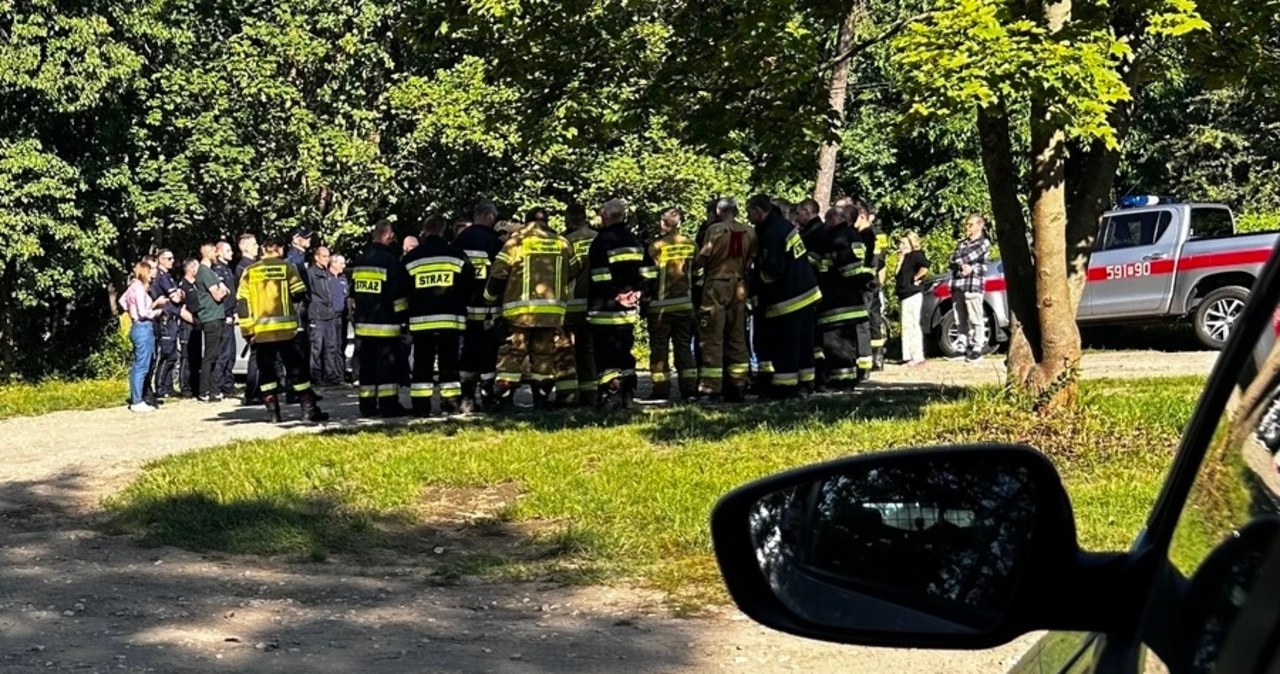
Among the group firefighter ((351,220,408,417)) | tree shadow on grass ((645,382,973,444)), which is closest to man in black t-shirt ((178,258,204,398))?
firefighter ((351,220,408,417))

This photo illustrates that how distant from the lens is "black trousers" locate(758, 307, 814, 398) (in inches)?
563

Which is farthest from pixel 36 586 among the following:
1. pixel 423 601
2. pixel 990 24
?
pixel 990 24

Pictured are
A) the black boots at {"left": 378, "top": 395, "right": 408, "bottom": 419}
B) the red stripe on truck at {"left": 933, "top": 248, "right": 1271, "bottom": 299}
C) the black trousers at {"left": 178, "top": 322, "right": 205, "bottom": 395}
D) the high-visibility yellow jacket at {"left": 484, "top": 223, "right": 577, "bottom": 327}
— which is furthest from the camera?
the black trousers at {"left": 178, "top": 322, "right": 205, "bottom": 395}

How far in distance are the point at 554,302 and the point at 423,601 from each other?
22.1 feet

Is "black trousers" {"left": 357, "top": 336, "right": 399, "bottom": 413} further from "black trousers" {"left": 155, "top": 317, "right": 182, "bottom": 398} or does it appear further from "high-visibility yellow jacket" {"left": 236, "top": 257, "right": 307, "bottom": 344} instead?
"black trousers" {"left": 155, "top": 317, "right": 182, "bottom": 398}

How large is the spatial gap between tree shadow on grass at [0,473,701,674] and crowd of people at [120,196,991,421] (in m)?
4.62

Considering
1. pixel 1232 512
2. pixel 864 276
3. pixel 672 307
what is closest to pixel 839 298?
pixel 864 276

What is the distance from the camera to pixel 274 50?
26031 mm

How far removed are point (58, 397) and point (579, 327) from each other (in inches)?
333

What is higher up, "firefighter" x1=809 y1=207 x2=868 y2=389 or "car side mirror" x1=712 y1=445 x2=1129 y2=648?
"firefighter" x1=809 y1=207 x2=868 y2=389

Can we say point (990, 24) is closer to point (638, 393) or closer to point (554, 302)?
point (554, 302)

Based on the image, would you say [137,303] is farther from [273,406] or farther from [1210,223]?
[1210,223]

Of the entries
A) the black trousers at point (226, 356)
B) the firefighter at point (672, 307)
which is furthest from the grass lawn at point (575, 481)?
the black trousers at point (226, 356)

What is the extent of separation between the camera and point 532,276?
13.9 meters
